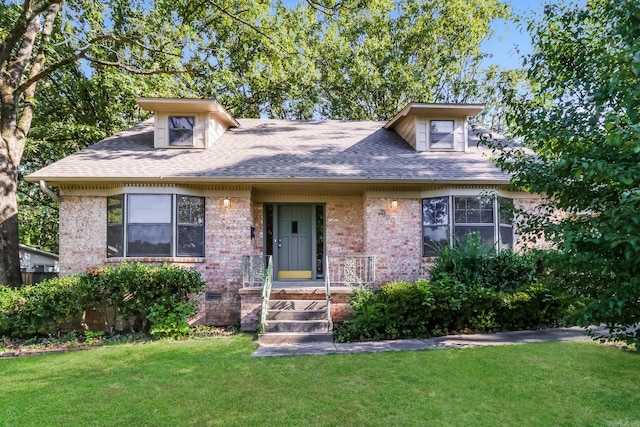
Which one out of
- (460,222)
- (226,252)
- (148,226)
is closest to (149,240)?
(148,226)

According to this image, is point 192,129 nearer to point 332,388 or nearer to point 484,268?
point 484,268

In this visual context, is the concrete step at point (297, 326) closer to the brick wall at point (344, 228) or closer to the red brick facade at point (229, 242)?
the red brick facade at point (229, 242)

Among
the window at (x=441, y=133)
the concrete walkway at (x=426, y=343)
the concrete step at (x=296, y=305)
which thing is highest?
the window at (x=441, y=133)

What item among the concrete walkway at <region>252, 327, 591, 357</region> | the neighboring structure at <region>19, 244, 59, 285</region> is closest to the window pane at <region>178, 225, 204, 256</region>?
the concrete walkway at <region>252, 327, 591, 357</region>

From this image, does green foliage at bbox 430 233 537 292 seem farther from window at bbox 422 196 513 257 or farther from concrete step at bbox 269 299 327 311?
concrete step at bbox 269 299 327 311

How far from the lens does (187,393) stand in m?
4.65

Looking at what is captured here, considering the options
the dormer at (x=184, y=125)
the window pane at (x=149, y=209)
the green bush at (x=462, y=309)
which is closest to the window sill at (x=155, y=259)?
the window pane at (x=149, y=209)

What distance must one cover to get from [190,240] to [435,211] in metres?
5.82

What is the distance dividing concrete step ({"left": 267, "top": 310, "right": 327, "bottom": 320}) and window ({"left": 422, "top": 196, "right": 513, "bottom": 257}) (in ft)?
10.5

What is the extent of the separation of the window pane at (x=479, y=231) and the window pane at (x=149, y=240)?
21.9 feet

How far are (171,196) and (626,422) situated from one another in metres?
8.54

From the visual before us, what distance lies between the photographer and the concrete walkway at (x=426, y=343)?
643cm

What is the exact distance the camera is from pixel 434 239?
9.62 meters

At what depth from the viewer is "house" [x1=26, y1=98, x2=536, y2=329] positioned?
8.99m
